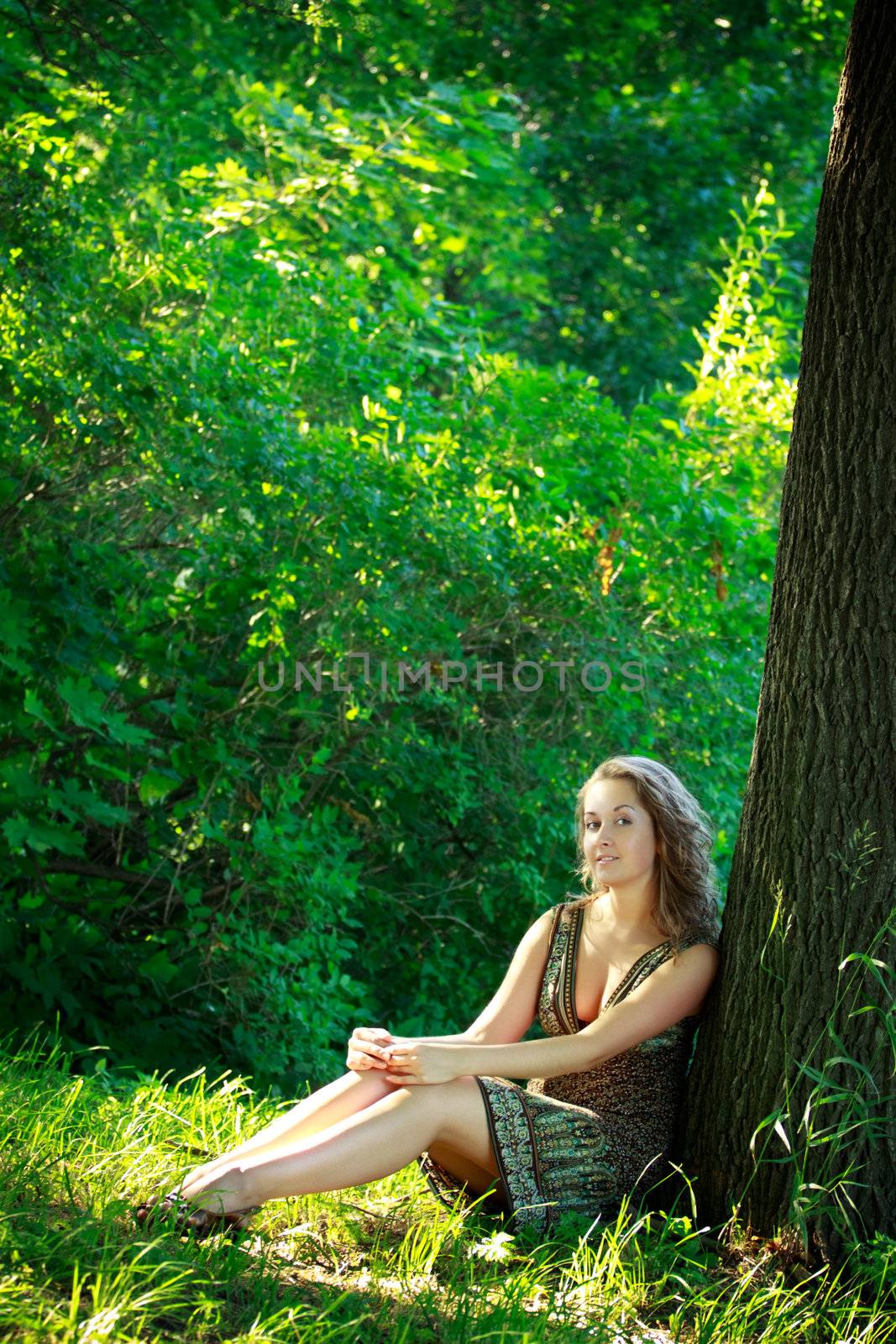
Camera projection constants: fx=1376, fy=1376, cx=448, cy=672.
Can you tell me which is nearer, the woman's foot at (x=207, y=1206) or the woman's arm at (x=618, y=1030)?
the woman's foot at (x=207, y=1206)

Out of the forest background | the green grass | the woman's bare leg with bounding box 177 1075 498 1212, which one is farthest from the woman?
the forest background

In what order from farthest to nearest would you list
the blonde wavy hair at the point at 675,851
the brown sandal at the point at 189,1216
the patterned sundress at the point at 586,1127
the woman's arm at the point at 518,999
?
1. the woman's arm at the point at 518,999
2. the blonde wavy hair at the point at 675,851
3. the patterned sundress at the point at 586,1127
4. the brown sandal at the point at 189,1216

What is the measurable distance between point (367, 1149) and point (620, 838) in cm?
99

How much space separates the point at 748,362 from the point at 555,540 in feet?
5.43

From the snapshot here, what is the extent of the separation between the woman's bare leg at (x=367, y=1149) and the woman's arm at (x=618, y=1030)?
8 cm

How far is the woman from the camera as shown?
288cm

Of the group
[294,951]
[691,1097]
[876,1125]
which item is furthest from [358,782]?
[876,1125]

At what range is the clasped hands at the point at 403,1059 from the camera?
9.84ft

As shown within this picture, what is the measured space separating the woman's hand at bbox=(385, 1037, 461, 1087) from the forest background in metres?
1.66

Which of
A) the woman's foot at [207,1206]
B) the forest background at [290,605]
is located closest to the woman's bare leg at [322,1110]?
the woman's foot at [207,1206]

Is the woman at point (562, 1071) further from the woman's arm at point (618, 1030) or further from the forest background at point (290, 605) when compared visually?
the forest background at point (290, 605)

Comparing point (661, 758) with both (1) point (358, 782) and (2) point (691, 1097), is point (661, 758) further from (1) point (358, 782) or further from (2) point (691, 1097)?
(2) point (691, 1097)

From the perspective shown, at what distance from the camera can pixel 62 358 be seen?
4.67 metres

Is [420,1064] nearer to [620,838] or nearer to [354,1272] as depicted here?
[354,1272]
